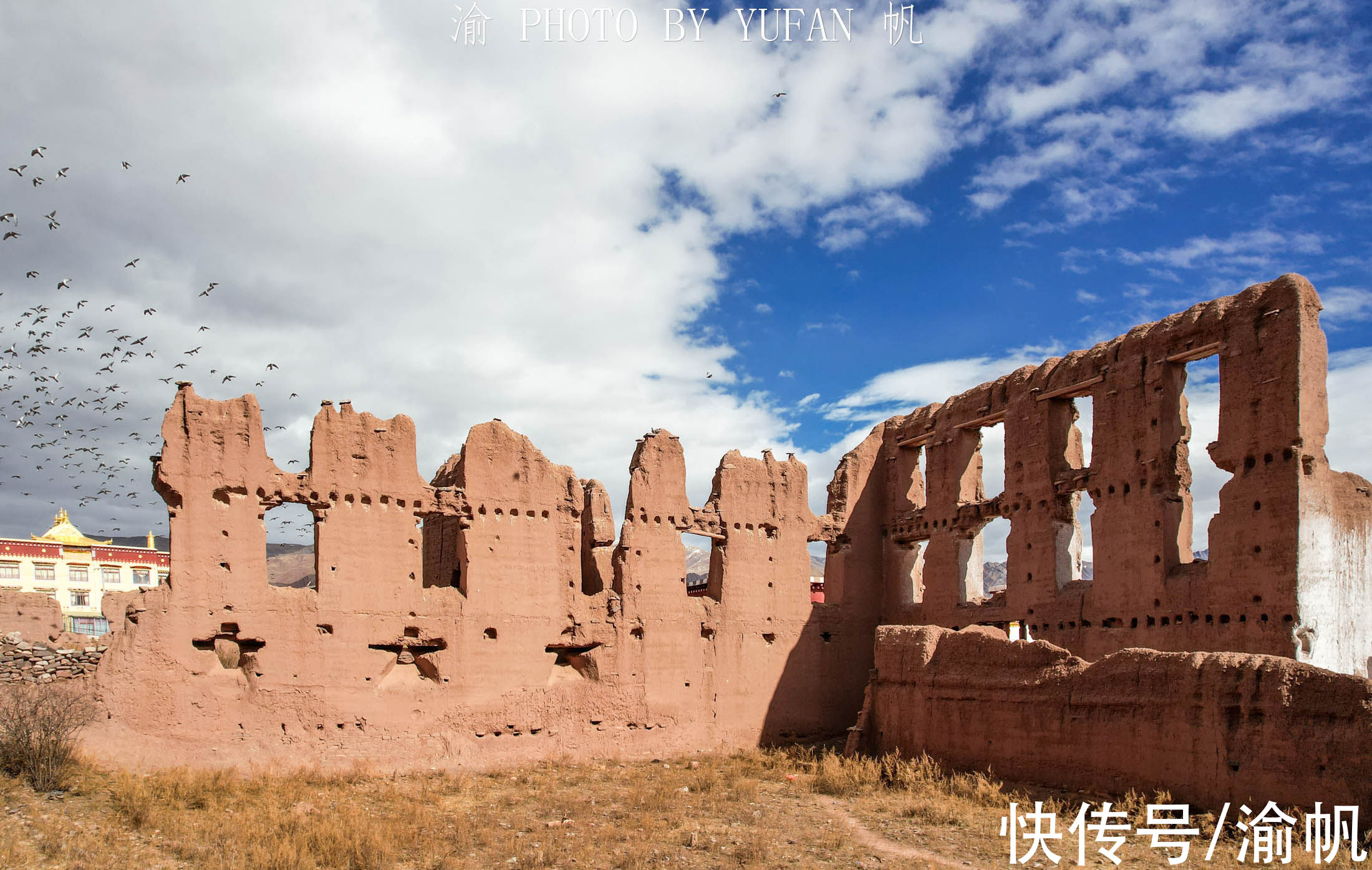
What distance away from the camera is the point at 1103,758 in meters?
10.8

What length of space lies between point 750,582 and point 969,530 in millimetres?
3681

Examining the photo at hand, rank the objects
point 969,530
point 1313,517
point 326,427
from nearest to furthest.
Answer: point 1313,517 → point 326,427 → point 969,530

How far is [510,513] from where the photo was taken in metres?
14.7

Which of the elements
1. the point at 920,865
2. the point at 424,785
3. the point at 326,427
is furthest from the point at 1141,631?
the point at 326,427

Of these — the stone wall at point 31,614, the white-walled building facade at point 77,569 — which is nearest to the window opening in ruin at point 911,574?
the stone wall at point 31,614

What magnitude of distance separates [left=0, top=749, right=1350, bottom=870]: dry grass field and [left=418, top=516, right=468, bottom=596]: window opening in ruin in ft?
12.6

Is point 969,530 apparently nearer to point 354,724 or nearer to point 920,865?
point 920,865

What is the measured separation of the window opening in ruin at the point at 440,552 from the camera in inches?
644

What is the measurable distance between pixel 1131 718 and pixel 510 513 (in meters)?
8.61

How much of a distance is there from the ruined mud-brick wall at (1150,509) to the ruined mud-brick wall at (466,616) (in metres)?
2.09

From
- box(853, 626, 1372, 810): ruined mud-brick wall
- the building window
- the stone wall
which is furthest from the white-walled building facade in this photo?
box(853, 626, 1372, 810): ruined mud-brick wall

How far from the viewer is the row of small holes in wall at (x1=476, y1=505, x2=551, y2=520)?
47.5ft

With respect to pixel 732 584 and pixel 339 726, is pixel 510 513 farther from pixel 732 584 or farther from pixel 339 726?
pixel 732 584

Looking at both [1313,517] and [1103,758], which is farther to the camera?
[1313,517]
